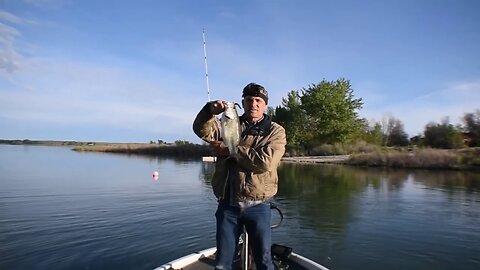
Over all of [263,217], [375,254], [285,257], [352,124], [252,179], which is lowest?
[375,254]

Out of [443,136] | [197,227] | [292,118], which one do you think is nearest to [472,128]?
[443,136]

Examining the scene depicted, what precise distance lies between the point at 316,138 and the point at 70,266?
162 ft

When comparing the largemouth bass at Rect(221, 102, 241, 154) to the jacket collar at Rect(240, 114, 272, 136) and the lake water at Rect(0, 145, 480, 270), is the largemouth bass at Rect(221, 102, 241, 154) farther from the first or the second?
the lake water at Rect(0, 145, 480, 270)

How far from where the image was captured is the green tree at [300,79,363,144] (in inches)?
2058

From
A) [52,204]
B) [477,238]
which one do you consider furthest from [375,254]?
[52,204]

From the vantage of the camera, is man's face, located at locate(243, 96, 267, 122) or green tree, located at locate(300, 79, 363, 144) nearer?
man's face, located at locate(243, 96, 267, 122)

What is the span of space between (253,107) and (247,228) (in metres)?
1.18

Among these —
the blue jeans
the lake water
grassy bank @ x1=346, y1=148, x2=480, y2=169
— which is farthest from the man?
grassy bank @ x1=346, y1=148, x2=480, y2=169

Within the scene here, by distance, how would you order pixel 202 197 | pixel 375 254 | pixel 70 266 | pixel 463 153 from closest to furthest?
pixel 70 266
pixel 375 254
pixel 202 197
pixel 463 153

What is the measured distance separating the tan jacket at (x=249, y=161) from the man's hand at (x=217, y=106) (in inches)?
2.9

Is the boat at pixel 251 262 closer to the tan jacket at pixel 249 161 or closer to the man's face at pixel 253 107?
the tan jacket at pixel 249 161

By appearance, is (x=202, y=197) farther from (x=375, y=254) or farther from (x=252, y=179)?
(x=252, y=179)

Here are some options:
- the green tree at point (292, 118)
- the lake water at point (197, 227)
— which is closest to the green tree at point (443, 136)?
the green tree at point (292, 118)

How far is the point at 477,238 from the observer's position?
10.8 meters
